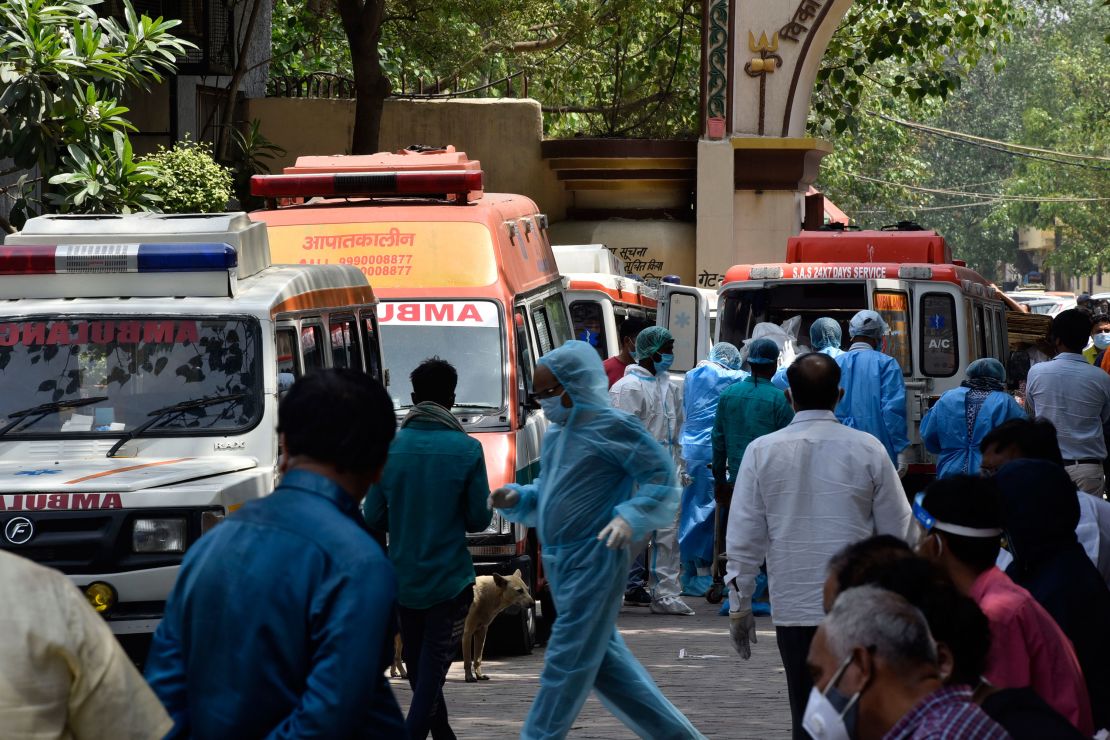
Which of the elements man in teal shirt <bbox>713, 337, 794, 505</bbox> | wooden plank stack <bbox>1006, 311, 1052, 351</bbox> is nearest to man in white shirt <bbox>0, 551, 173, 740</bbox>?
man in teal shirt <bbox>713, 337, 794, 505</bbox>

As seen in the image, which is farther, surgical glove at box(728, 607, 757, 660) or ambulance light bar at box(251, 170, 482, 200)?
ambulance light bar at box(251, 170, 482, 200)

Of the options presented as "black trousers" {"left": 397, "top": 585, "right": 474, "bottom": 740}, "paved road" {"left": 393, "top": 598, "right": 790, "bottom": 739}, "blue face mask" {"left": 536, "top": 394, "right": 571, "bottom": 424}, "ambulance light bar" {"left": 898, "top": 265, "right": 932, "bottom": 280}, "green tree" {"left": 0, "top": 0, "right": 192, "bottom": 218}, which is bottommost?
"paved road" {"left": 393, "top": 598, "right": 790, "bottom": 739}

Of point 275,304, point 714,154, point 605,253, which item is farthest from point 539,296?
point 714,154

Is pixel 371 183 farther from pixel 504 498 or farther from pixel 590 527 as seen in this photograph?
pixel 590 527

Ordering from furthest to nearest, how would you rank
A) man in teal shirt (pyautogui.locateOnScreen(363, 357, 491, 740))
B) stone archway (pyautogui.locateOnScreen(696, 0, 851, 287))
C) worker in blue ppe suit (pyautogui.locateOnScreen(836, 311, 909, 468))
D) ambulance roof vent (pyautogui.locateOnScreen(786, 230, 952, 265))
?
stone archway (pyautogui.locateOnScreen(696, 0, 851, 287))
ambulance roof vent (pyautogui.locateOnScreen(786, 230, 952, 265))
worker in blue ppe suit (pyautogui.locateOnScreen(836, 311, 909, 468))
man in teal shirt (pyautogui.locateOnScreen(363, 357, 491, 740))

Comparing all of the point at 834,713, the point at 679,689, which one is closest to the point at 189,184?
the point at 679,689

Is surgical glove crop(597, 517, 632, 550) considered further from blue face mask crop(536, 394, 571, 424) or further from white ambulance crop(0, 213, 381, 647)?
white ambulance crop(0, 213, 381, 647)

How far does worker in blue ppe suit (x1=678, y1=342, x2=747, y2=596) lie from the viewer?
1213 cm

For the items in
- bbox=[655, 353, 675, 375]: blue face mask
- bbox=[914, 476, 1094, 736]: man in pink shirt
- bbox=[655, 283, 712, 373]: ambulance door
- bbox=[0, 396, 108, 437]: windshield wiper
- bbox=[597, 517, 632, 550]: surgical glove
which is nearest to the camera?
bbox=[914, 476, 1094, 736]: man in pink shirt

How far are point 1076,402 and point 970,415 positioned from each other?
814 millimetres

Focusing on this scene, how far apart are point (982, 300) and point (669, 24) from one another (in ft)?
42.4

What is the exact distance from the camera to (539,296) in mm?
11406

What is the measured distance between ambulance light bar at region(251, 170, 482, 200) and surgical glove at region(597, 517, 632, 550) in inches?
188

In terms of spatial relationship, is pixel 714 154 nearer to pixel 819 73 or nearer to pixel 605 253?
pixel 819 73
